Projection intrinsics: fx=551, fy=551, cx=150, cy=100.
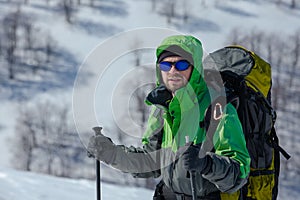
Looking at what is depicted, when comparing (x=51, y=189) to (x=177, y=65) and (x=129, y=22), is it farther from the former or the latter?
(x=129, y=22)

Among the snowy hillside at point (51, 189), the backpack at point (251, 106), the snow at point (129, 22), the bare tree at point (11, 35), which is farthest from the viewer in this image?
the bare tree at point (11, 35)

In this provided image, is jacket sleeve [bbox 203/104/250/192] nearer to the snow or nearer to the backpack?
the backpack

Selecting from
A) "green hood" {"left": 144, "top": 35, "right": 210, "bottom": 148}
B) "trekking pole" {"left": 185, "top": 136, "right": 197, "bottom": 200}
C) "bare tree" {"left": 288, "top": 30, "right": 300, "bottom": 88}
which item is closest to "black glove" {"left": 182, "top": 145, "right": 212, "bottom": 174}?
"trekking pole" {"left": 185, "top": 136, "right": 197, "bottom": 200}

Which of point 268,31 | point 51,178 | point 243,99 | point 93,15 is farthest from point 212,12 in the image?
point 243,99

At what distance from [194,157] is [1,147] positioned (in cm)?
Answer: 3592

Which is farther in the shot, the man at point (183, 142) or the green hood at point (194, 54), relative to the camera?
the green hood at point (194, 54)

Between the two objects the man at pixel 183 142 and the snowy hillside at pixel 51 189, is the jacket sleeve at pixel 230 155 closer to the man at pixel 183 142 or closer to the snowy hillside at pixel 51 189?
the man at pixel 183 142

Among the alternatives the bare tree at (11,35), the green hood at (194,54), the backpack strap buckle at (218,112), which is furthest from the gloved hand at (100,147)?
the bare tree at (11,35)

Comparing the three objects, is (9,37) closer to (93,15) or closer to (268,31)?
(93,15)

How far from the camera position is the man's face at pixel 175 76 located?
2963mm

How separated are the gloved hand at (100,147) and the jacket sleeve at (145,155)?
0.12 ft

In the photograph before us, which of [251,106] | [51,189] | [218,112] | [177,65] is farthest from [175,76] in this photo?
[51,189]

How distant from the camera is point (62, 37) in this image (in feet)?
158

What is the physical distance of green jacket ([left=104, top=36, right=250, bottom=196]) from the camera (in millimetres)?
2713
